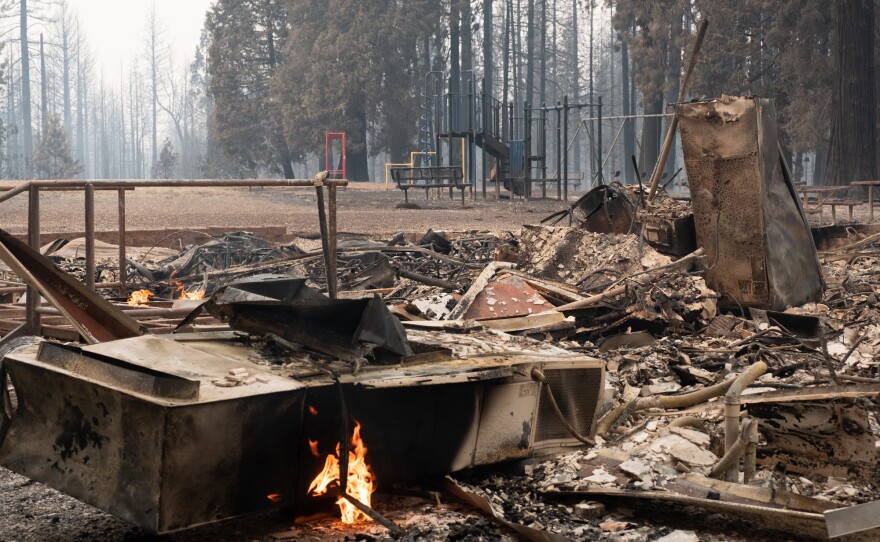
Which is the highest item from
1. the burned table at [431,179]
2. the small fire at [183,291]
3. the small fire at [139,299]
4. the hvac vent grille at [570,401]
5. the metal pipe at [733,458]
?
the burned table at [431,179]

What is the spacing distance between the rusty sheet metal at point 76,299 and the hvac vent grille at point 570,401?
2385 mm

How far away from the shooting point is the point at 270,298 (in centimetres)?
452

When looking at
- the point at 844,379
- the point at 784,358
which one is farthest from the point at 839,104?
the point at 844,379

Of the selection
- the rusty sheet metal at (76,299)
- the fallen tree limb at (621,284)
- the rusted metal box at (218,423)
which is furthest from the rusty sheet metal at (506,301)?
the rusted metal box at (218,423)

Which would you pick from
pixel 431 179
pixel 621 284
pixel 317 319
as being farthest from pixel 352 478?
pixel 431 179

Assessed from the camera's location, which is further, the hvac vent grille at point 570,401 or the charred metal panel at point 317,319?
the hvac vent grille at point 570,401

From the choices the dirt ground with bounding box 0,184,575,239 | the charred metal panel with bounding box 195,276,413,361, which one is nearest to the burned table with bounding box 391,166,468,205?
the dirt ground with bounding box 0,184,575,239

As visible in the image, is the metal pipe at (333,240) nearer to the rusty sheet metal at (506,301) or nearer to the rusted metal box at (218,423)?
the rusted metal box at (218,423)

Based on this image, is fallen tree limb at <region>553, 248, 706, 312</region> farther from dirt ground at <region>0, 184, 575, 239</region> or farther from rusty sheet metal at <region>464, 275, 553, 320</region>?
dirt ground at <region>0, 184, 575, 239</region>

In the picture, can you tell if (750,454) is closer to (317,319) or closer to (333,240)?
(317,319)

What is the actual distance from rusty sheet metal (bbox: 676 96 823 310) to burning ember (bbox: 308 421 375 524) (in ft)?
19.0

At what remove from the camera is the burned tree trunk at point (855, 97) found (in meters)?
24.1

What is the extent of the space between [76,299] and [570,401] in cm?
303

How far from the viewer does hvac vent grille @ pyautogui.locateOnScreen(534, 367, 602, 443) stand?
→ 16.1ft
